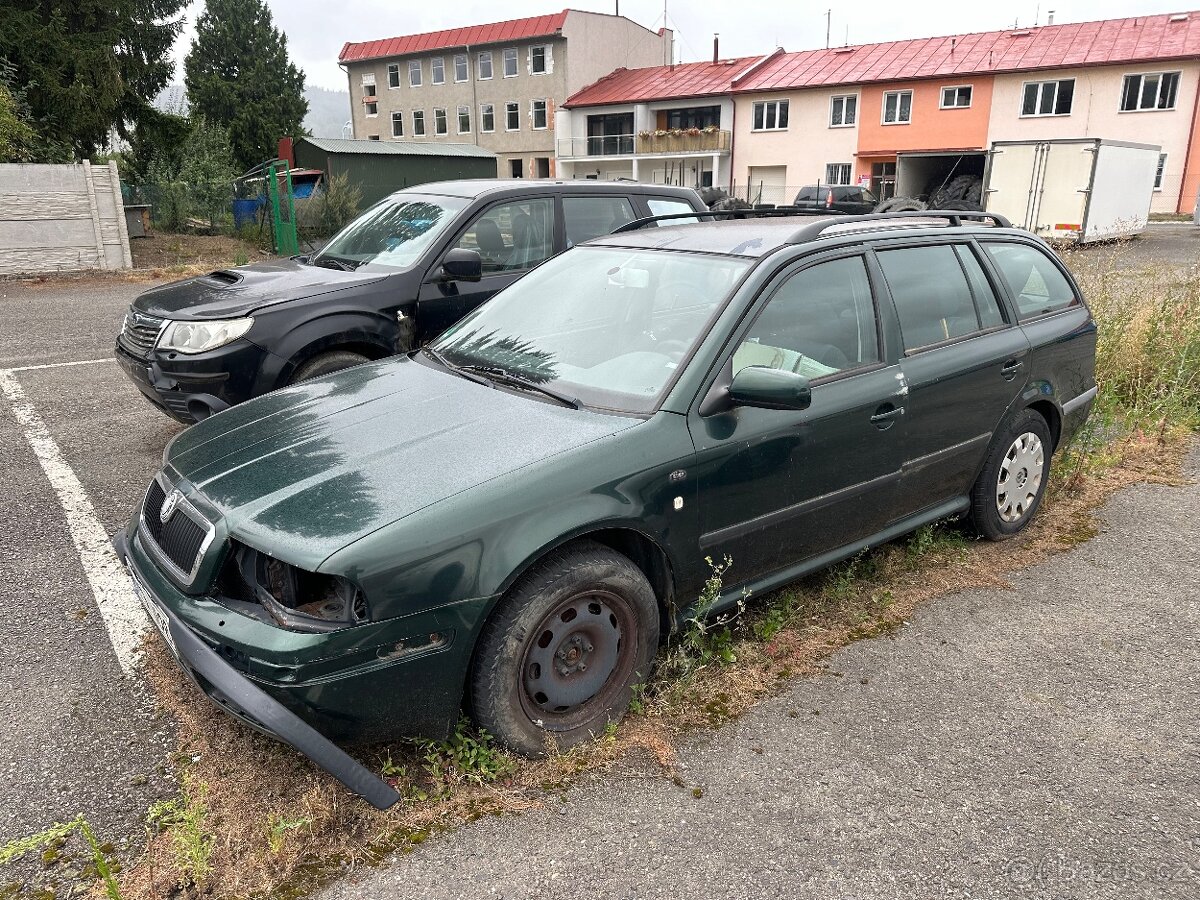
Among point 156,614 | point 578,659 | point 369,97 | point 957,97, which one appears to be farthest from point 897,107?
point 156,614

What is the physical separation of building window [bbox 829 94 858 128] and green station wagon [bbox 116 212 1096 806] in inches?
1567

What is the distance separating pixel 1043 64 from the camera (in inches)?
1393

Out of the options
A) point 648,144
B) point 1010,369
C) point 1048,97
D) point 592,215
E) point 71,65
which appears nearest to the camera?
point 1010,369

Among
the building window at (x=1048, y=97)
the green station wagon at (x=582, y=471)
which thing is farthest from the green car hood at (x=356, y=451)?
the building window at (x=1048, y=97)

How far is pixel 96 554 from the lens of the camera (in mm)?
4336

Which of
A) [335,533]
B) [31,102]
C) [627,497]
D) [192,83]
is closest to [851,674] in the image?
[627,497]

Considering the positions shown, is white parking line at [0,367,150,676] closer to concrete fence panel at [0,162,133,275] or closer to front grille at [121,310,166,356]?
front grille at [121,310,166,356]

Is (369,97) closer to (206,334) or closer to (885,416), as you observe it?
(206,334)

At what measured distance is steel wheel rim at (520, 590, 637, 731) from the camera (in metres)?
2.72

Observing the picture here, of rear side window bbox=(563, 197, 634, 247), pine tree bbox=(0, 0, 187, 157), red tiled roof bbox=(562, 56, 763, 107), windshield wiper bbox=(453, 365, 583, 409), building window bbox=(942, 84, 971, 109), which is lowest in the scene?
windshield wiper bbox=(453, 365, 583, 409)

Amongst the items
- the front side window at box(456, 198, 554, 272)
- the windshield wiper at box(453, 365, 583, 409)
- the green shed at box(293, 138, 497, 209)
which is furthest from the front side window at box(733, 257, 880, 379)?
the green shed at box(293, 138, 497, 209)

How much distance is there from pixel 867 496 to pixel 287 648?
2.41 m

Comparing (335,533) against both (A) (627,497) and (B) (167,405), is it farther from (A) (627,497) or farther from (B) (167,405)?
(B) (167,405)

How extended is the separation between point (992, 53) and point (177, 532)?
42.8m
